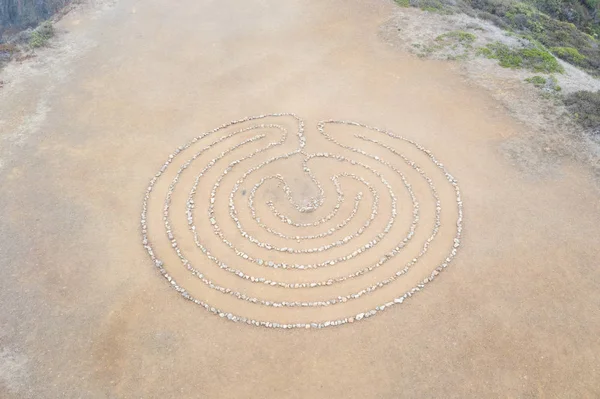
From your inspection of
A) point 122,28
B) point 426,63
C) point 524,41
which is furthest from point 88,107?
point 524,41

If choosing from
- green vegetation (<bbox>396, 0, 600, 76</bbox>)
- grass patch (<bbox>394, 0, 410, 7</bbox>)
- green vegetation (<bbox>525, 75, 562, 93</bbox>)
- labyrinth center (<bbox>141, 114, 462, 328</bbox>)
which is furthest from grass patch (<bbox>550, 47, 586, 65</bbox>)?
labyrinth center (<bbox>141, 114, 462, 328</bbox>)

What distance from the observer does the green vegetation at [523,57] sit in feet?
85.0

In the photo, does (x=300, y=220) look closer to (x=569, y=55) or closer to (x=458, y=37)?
(x=458, y=37)

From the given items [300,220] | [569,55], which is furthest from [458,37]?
[300,220]

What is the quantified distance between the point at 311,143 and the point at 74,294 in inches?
445

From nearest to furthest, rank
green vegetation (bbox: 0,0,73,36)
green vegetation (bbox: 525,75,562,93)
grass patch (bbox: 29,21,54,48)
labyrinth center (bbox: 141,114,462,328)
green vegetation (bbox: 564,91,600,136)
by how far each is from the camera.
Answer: labyrinth center (bbox: 141,114,462,328) < green vegetation (bbox: 564,91,600,136) < green vegetation (bbox: 525,75,562,93) < grass patch (bbox: 29,21,54,48) < green vegetation (bbox: 0,0,73,36)

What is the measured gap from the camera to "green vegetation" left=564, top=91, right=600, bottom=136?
2225 centimetres

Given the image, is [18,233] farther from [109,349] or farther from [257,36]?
[257,36]

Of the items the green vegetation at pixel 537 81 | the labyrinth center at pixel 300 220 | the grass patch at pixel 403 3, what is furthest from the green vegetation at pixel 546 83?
the grass patch at pixel 403 3

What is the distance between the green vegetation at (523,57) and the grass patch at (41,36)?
78.5 ft

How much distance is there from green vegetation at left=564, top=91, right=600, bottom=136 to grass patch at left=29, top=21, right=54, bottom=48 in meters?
27.4

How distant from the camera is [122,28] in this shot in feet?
95.4

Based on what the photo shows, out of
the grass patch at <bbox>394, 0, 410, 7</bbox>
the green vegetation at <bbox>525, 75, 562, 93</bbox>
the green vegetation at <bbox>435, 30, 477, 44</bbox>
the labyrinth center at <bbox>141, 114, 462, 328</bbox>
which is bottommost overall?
the labyrinth center at <bbox>141, 114, 462, 328</bbox>

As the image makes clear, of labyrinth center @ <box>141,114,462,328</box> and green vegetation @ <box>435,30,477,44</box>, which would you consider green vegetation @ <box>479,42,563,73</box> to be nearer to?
green vegetation @ <box>435,30,477,44</box>
